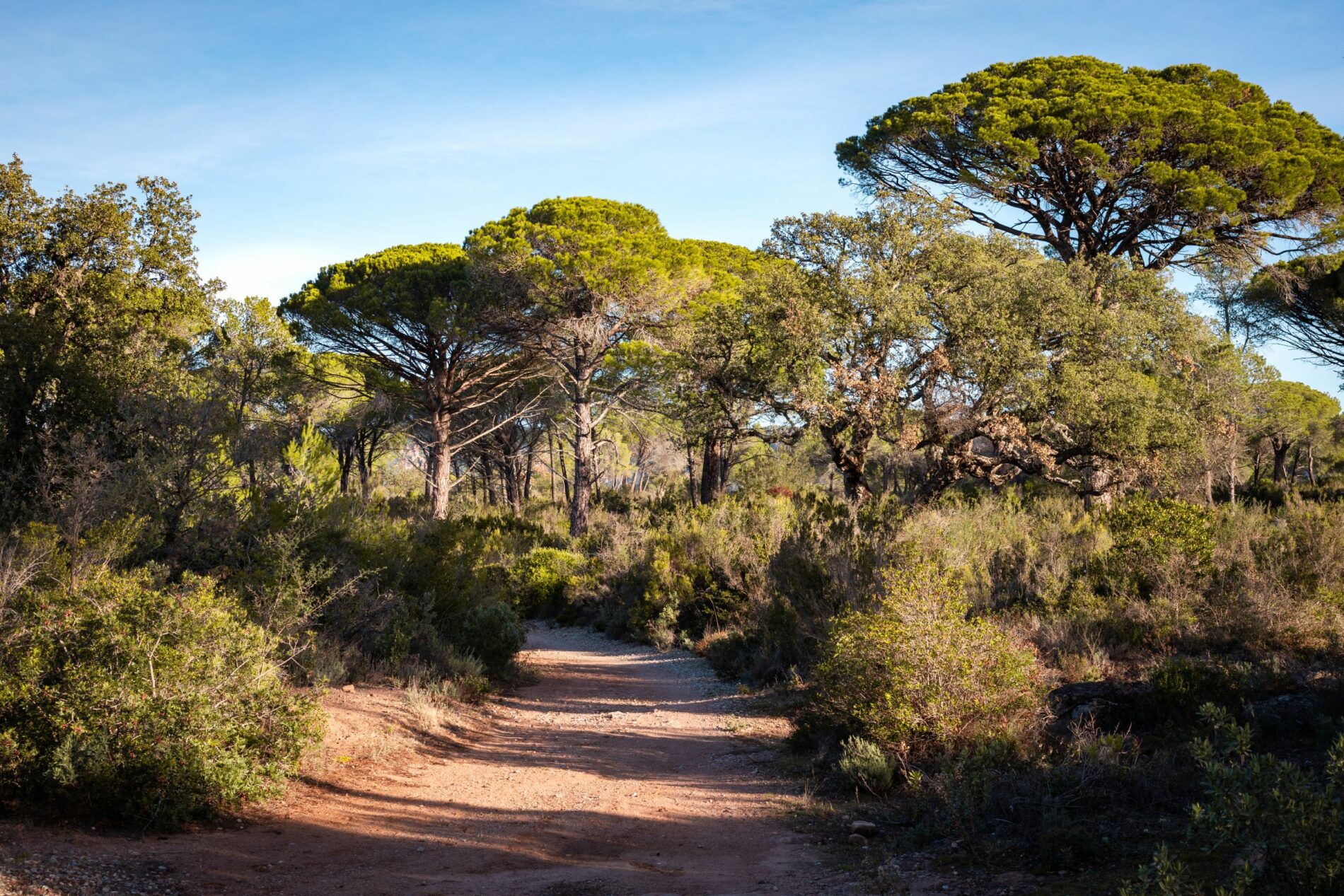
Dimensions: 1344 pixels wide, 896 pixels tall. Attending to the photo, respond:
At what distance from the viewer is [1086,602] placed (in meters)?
9.98

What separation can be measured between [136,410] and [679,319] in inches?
581

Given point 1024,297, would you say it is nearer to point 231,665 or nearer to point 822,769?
point 822,769

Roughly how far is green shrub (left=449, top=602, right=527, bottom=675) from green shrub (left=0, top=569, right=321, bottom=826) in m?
5.07

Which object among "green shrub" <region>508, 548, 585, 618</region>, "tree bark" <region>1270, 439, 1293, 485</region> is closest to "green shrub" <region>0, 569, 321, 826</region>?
"green shrub" <region>508, 548, 585, 618</region>

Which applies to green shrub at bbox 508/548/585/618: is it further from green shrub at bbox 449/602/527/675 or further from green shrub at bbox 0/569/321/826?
green shrub at bbox 0/569/321/826

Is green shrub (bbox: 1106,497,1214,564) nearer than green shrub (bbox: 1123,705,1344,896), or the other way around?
green shrub (bbox: 1123,705,1344,896)

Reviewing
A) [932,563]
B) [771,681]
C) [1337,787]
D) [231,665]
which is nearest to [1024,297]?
[771,681]


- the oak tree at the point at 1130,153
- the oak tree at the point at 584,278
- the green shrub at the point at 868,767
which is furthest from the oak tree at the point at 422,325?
the green shrub at the point at 868,767

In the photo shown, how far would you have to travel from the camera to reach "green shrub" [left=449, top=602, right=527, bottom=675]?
38.0 ft

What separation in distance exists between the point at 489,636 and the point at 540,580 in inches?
304

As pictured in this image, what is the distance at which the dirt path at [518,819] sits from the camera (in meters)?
4.93

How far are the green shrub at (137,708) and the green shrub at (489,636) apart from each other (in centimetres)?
507

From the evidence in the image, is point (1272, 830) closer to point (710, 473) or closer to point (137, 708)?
point (137, 708)

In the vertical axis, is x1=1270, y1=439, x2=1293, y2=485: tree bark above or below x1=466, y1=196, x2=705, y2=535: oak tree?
below
